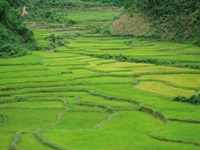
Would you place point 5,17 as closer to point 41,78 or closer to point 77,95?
point 41,78

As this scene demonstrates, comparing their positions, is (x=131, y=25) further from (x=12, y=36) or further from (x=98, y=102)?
(x=98, y=102)

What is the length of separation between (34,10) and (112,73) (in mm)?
43958

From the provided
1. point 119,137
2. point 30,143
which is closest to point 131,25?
point 119,137

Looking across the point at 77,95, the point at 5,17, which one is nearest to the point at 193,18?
the point at 5,17

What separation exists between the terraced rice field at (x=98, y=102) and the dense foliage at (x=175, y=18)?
5826mm

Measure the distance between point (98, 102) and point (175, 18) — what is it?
30.1 m

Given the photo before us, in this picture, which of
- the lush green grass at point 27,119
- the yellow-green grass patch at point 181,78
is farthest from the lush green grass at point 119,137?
the yellow-green grass patch at point 181,78

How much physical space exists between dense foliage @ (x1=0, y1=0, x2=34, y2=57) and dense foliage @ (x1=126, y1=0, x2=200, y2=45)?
611 inches

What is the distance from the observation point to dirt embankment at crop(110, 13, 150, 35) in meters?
54.0

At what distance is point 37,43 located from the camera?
49.4 meters

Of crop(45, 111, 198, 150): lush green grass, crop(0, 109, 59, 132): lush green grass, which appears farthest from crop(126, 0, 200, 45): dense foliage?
crop(45, 111, 198, 150): lush green grass

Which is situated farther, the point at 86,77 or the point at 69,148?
the point at 86,77

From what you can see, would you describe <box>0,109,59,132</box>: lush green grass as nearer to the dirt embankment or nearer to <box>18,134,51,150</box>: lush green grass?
<box>18,134,51,150</box>: lush green grass

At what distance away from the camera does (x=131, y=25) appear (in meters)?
55.5
